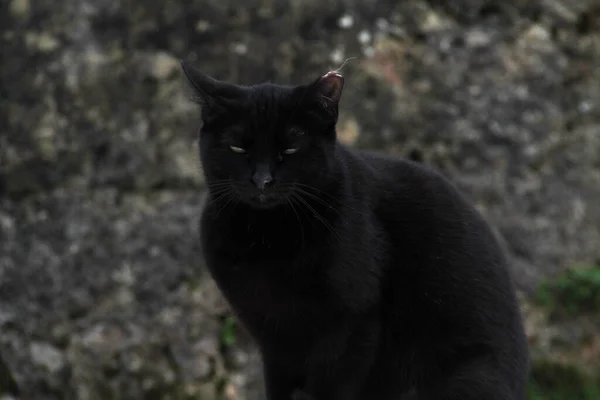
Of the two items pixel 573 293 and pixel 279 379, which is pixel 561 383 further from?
pixel 279 379

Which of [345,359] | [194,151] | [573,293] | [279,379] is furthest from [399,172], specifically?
[573,293]

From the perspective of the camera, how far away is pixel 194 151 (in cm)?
403

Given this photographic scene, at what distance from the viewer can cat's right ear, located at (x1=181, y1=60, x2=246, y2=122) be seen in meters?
2.36

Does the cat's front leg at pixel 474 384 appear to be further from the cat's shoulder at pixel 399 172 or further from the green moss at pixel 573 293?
the green moss at pixel 573 293

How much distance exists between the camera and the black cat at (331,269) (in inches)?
93.0

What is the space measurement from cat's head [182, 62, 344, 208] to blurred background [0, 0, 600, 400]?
5.26 feet

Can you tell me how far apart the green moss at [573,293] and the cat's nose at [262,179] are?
2391 millimetres

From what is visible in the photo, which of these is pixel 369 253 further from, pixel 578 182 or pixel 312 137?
pixel 578 182

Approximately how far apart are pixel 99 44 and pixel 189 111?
523 mm

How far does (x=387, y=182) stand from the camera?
8.64 feet

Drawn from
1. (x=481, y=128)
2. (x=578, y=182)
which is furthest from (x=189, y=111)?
(x=578, y=182)

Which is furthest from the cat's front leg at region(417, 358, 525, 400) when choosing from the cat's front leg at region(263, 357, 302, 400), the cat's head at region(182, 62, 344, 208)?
the cat's head at region(182, 62, 344, 208)

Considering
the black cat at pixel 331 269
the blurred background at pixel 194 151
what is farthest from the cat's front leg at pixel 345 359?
the blurred background at pixel 194 151

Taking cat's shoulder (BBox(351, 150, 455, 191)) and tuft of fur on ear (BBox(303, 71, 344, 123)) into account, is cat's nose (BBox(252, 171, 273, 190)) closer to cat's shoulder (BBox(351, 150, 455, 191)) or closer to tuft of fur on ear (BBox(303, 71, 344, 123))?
tuft of fur on ear (BBox(303, 71, 344, 123))
